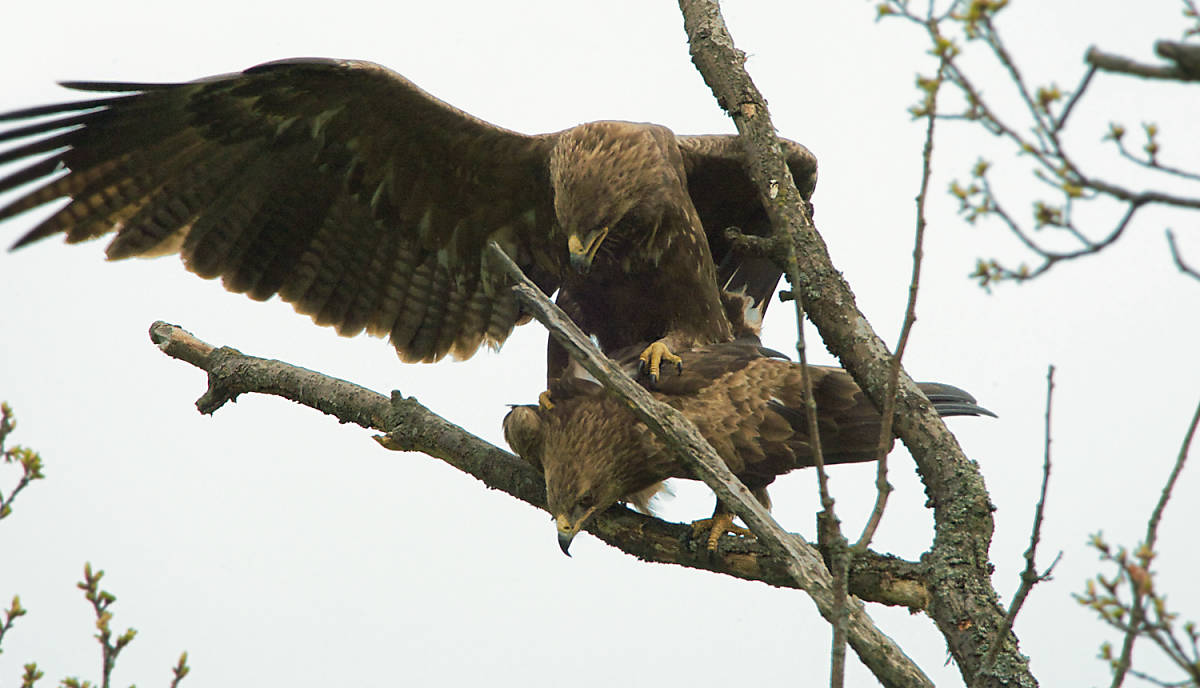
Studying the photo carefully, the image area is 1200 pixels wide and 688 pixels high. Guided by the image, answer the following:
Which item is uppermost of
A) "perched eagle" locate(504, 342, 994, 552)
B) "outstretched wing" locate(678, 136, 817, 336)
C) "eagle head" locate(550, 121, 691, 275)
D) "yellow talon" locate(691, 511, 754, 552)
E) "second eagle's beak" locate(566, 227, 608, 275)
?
"outstretched wing" locate(678, 136, 817, 336)

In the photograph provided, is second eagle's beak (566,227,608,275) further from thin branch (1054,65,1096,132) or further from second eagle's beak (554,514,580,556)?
thin branch (1054,65,1096,132)

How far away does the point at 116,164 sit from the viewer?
5406 mm

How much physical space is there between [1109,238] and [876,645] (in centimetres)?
174

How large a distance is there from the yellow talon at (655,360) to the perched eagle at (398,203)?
17.6 inches

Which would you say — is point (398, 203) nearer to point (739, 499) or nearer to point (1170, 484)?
point (739, 499)

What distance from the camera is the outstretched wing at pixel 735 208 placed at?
567 centimetres

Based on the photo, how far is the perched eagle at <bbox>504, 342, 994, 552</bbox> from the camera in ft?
13.3

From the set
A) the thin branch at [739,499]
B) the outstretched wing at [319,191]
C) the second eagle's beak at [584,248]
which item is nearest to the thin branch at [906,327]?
the thin branch at [739,499]

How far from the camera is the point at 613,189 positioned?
4.94 meters

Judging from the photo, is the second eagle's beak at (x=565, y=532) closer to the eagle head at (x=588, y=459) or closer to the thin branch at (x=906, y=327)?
the eagle head at (x=588, y=459)

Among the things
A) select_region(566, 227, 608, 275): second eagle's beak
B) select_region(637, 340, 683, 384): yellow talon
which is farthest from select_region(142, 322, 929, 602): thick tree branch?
select_region(566, 227, 608, 275): second eagle's beak

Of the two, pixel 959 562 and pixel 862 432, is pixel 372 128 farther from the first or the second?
pixel 959 562

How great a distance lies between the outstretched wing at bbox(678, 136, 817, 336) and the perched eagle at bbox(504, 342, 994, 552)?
1451 mm

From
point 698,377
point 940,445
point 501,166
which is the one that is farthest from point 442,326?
point 940,445
